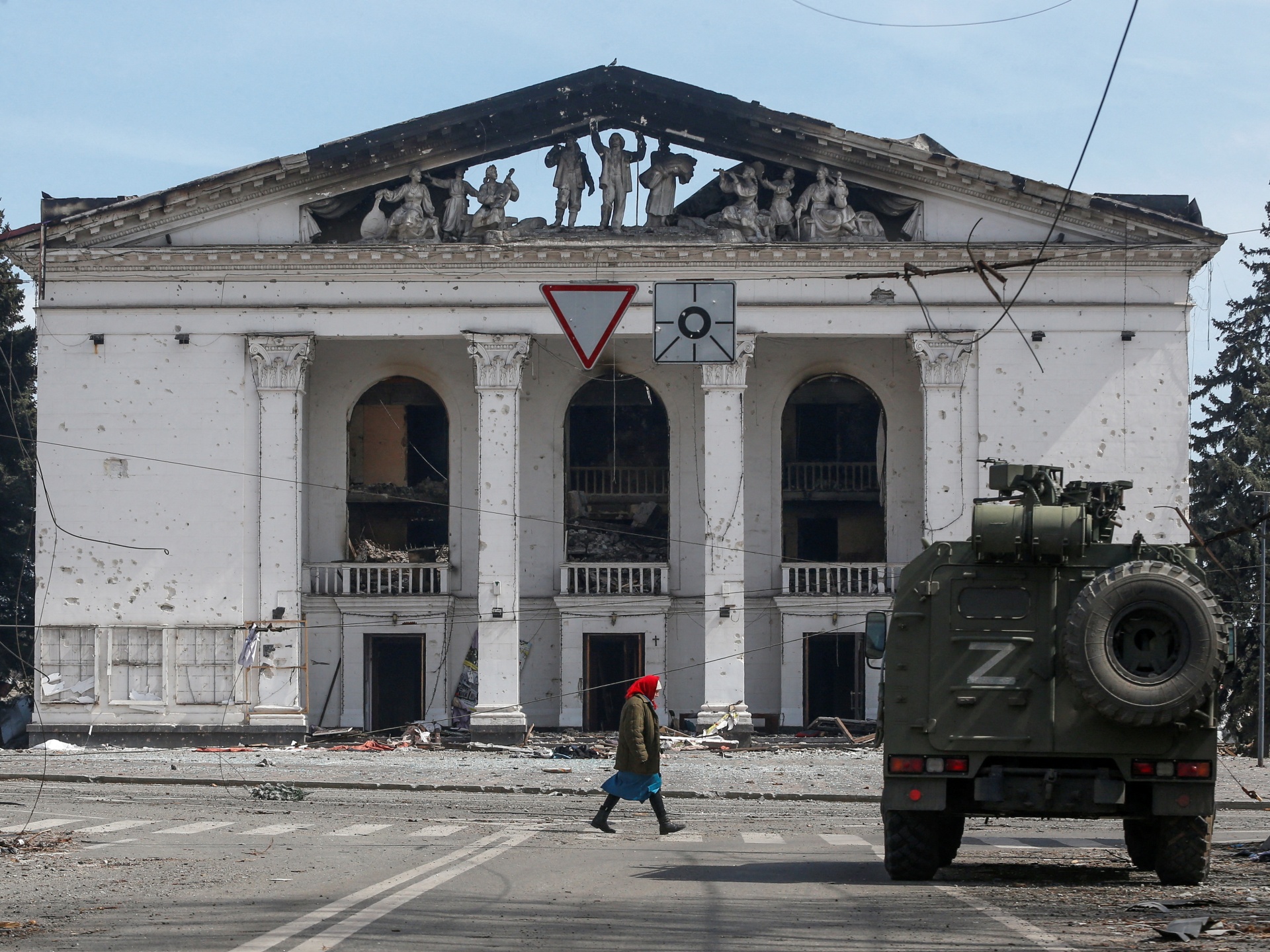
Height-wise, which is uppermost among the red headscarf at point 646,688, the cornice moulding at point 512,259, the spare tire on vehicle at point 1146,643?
the cornice moulding at point 512,259

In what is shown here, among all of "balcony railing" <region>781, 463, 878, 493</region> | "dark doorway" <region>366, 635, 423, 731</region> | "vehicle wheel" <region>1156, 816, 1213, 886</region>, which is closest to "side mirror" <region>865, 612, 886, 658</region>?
"vehicle wheel" <region>1156, 816, 1213, 886</region>

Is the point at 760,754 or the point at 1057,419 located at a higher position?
the point at 1057,419

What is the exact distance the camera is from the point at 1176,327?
108 feet

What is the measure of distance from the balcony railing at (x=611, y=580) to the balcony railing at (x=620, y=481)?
5.51 ft

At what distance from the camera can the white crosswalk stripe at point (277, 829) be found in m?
15.3

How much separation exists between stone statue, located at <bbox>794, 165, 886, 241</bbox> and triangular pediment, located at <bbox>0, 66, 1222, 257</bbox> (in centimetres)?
22

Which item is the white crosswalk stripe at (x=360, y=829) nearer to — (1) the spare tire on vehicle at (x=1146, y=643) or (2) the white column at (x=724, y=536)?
(1) the spare tire on vehicle at (x=1146, y=643)

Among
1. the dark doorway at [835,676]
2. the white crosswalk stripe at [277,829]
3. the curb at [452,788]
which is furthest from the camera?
the dark doorway at [835,676]

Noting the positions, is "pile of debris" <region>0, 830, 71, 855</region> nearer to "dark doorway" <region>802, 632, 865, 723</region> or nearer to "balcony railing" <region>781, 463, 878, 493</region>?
"dark doorway" <region>802, 632, 865, 723</region>

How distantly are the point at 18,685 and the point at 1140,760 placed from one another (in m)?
38.3

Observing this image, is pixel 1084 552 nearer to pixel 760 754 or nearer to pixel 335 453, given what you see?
pixel 760 754

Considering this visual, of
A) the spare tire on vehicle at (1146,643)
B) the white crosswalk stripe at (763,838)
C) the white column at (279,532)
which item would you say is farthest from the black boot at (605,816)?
the white column at (279,532)

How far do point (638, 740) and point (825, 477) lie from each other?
70.7 ft

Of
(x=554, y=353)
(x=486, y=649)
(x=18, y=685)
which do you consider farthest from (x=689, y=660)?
(x=18, y=685)
